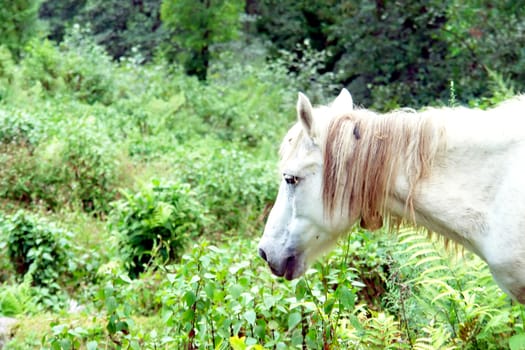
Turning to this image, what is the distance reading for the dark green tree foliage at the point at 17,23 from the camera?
14.6 m

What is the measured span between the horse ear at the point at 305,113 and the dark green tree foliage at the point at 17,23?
12.7 m

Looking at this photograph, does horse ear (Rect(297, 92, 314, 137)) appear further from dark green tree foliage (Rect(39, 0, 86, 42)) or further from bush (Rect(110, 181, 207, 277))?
dark green tree foliage (Rect(39, 0, 86, 42))

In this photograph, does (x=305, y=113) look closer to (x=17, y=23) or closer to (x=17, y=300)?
(x=17, y=300)

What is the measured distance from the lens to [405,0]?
1459 cm

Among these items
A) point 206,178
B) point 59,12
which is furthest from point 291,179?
point 59,12

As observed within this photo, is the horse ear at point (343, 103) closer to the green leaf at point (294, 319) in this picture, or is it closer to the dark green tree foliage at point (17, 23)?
the green leaf at point (294, 319)

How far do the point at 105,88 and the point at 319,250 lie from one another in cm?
1005

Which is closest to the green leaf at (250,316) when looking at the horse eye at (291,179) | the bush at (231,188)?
the horse eye at (291,179)

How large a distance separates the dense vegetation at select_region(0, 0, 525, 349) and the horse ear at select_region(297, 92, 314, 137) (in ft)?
2.67

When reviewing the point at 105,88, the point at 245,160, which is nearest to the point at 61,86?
the point at 105,88

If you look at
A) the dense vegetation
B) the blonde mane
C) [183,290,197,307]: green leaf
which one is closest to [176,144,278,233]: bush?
the dense vegetation

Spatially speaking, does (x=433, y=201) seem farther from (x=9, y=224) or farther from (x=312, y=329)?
(x=9, y=224)

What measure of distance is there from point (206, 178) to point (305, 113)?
5.25 metres

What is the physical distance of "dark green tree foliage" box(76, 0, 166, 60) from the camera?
1936 cm
